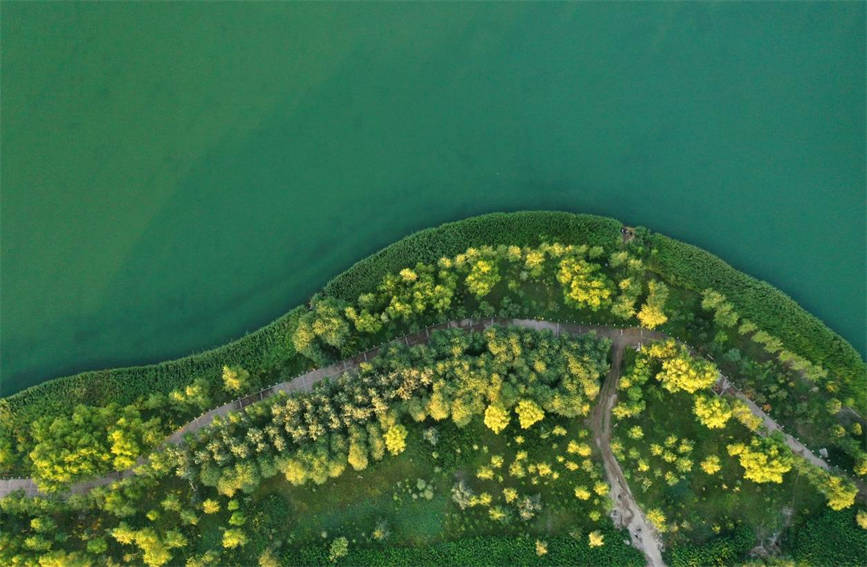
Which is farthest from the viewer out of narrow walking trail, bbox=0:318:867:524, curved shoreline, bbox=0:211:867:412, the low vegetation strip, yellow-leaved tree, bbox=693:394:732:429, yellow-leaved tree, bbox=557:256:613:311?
curved shoreline, bbox=0:211:867:412

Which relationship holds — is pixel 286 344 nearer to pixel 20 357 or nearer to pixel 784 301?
pixel 20 357

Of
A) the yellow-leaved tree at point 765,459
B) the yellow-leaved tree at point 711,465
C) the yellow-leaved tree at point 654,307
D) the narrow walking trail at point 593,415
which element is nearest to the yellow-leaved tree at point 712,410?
the yellow-leaved tree at point 711,465

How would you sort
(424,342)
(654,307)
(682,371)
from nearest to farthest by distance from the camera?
(682,371), (654,307), (424,342)

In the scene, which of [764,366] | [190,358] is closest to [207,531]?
[190,358]

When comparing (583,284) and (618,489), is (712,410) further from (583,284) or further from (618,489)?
(583,284)

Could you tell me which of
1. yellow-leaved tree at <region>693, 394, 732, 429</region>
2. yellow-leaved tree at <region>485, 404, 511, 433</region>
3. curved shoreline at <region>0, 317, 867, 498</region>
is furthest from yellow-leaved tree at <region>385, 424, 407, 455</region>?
yellow-leaved tree at <region>693, 394, 732, 429</region>

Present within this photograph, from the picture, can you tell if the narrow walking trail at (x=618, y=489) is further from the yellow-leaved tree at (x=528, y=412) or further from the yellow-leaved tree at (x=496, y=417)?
the yellow-leaved tree at (x=496, y=417)

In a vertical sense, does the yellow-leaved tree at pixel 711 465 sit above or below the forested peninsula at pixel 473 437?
below

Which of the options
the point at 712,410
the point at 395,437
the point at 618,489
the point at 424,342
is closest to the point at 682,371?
the point at 712,410

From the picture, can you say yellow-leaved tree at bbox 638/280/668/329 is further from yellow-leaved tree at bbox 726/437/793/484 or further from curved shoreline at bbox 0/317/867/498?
yellow-leaved tree at bbox 726/437/793/484
